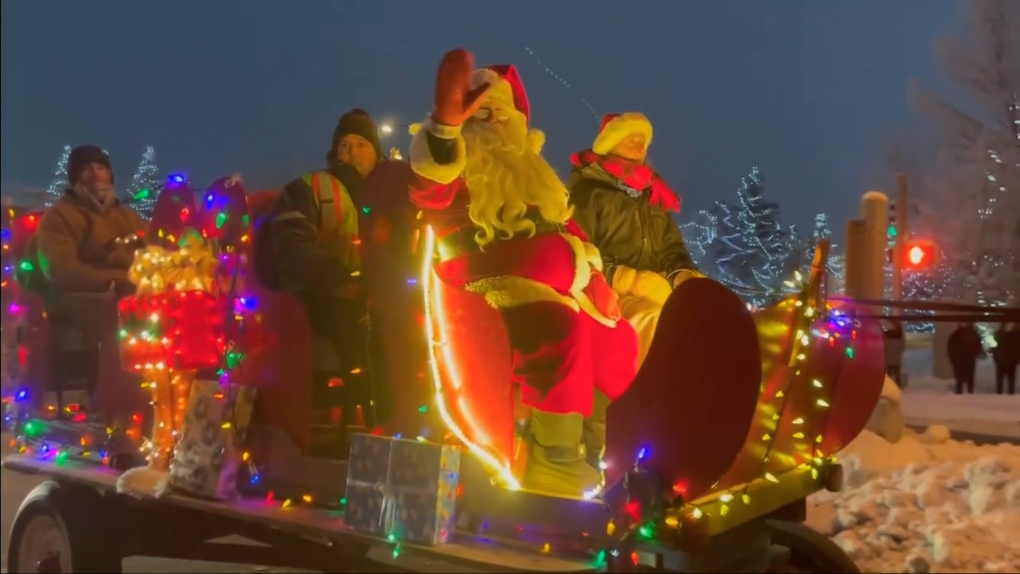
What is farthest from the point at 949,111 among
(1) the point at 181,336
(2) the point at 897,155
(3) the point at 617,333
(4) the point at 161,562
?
(4) the point at 161,562

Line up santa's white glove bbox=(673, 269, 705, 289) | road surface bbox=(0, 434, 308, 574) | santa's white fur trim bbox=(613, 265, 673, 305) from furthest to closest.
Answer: road surface bbox=(0, 434, 308, 574) < santa's white glove bbox=(673, 269, 705, 289) < santa's white fur trim bbox=(613, 265, 673, 305)

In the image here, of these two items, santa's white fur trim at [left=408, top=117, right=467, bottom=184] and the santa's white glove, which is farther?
the santa's white glove

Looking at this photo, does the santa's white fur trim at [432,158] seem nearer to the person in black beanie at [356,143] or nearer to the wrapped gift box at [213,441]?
the person in black beanie at [356,143]

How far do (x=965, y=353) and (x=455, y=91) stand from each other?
2.82 metres

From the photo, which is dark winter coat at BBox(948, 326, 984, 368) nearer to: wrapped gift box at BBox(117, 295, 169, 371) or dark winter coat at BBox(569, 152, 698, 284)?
dark winter coat at BBox(569, 152, 698, 284)

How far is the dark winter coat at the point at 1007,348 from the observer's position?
3.46m

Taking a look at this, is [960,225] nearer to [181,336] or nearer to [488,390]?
[488,390]

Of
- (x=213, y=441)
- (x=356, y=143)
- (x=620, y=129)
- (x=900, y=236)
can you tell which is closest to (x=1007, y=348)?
(x=900, y=236)

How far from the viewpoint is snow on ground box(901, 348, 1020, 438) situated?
12.4ft

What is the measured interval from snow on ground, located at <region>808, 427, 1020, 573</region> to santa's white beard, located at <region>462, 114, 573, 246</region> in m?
2.16

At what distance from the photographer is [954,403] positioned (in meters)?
4.84

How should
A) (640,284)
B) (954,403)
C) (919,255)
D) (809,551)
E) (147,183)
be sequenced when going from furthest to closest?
(954,403) < (919,255) < (147,183) < (640,284) < (809,551)

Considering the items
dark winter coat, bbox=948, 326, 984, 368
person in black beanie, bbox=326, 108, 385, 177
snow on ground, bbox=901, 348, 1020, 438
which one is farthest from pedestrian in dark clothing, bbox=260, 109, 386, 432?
dark winter coat, bbox=948, 326, 984, 368

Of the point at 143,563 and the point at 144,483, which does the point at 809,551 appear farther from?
the point at 143,563
